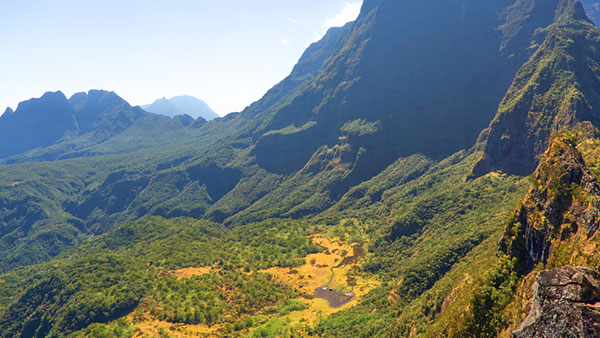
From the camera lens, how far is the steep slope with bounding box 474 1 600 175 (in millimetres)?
164125

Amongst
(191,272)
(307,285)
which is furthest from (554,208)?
(191,272)

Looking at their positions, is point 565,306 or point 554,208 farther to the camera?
point 554,208

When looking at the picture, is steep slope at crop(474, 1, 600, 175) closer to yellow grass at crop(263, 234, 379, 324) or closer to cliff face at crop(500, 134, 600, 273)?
yellow grass at crop(263, 234, 379, 324)

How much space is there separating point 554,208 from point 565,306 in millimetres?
29023

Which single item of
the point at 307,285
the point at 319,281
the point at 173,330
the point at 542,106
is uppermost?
the point at 542,106

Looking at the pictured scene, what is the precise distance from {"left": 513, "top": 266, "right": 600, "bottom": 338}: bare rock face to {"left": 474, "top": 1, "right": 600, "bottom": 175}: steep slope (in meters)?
168

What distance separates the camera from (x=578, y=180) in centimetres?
4706

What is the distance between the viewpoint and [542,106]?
17862 centimetres

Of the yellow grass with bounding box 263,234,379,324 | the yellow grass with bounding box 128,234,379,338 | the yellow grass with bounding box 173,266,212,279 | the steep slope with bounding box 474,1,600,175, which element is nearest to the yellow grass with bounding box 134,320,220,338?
the yellow grass with bounding box 128,234,379,338

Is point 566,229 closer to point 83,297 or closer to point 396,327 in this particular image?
point 396,327

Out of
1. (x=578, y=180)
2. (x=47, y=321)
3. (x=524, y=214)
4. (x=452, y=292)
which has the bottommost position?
(x=452, y=292)

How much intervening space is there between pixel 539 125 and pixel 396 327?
150 metres

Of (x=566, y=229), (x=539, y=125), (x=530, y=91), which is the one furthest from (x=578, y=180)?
(x=530, y=91)

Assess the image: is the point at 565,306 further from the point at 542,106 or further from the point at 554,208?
the point at 542,106
